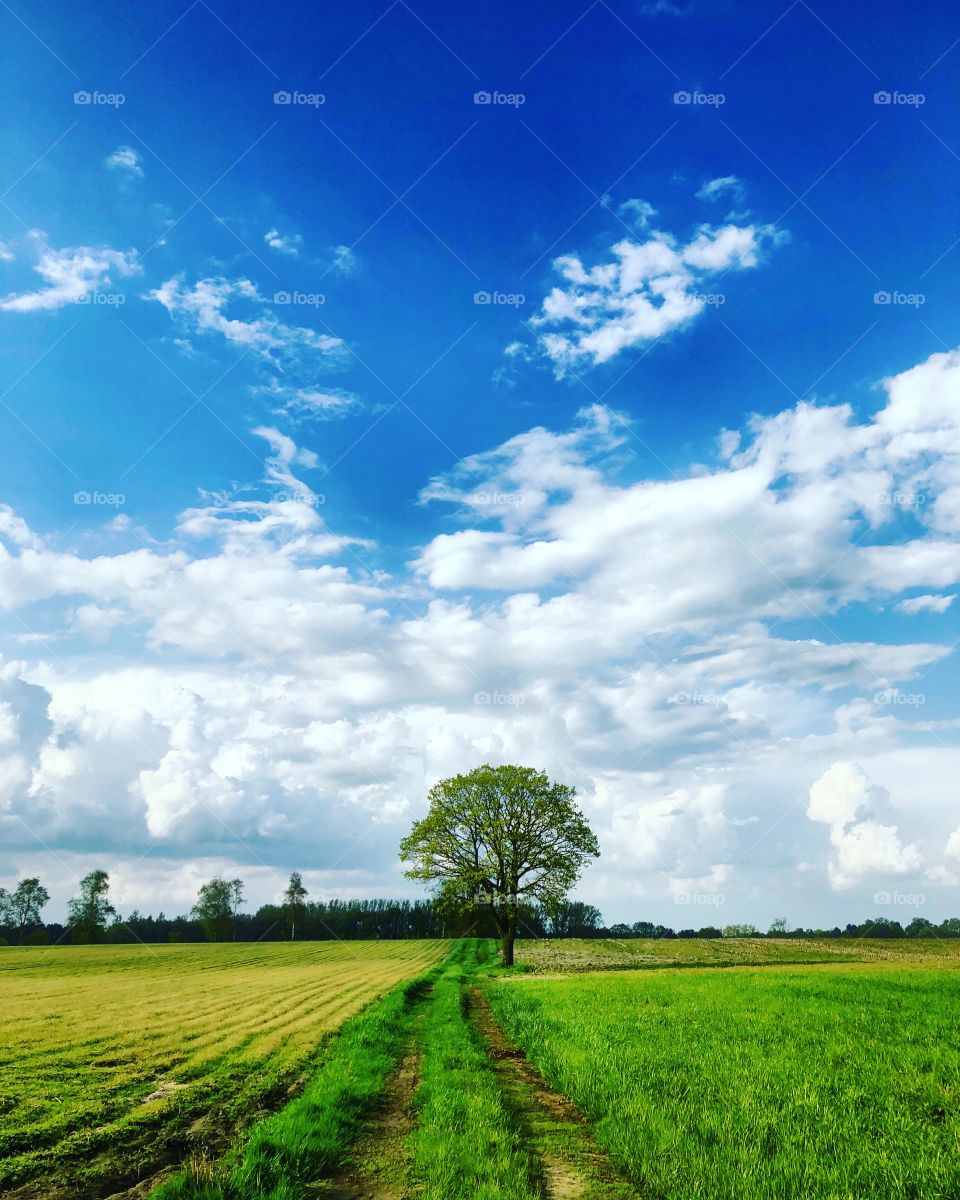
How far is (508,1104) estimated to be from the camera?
11.7 metres

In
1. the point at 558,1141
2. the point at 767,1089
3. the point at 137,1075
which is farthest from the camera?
the point at 137,1075

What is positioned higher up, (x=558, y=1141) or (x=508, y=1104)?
(x=558, y=1141)

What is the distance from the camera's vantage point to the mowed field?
947 centimetres

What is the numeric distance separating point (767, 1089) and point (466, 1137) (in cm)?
518

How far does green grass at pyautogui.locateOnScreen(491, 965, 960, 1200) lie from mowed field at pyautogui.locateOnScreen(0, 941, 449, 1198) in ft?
19.0

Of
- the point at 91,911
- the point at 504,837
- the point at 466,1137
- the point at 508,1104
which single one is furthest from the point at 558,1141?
the point at 91,911

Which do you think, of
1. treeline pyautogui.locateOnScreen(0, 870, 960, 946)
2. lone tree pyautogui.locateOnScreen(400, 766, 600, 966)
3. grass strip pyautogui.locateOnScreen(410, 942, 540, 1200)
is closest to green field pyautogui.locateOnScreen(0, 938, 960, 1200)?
grass strip pyautogui.locateOnScreen(410, 942, 540, 1200)

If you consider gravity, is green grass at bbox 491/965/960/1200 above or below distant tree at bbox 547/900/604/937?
above

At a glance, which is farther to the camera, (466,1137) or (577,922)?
(577,922)

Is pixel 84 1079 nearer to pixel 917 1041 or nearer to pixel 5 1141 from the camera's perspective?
pixel 5 1141

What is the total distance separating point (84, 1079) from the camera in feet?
47.5

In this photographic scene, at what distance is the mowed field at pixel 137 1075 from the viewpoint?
9.47 m

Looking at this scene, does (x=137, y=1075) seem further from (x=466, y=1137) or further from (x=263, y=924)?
(x=263, y=924)
